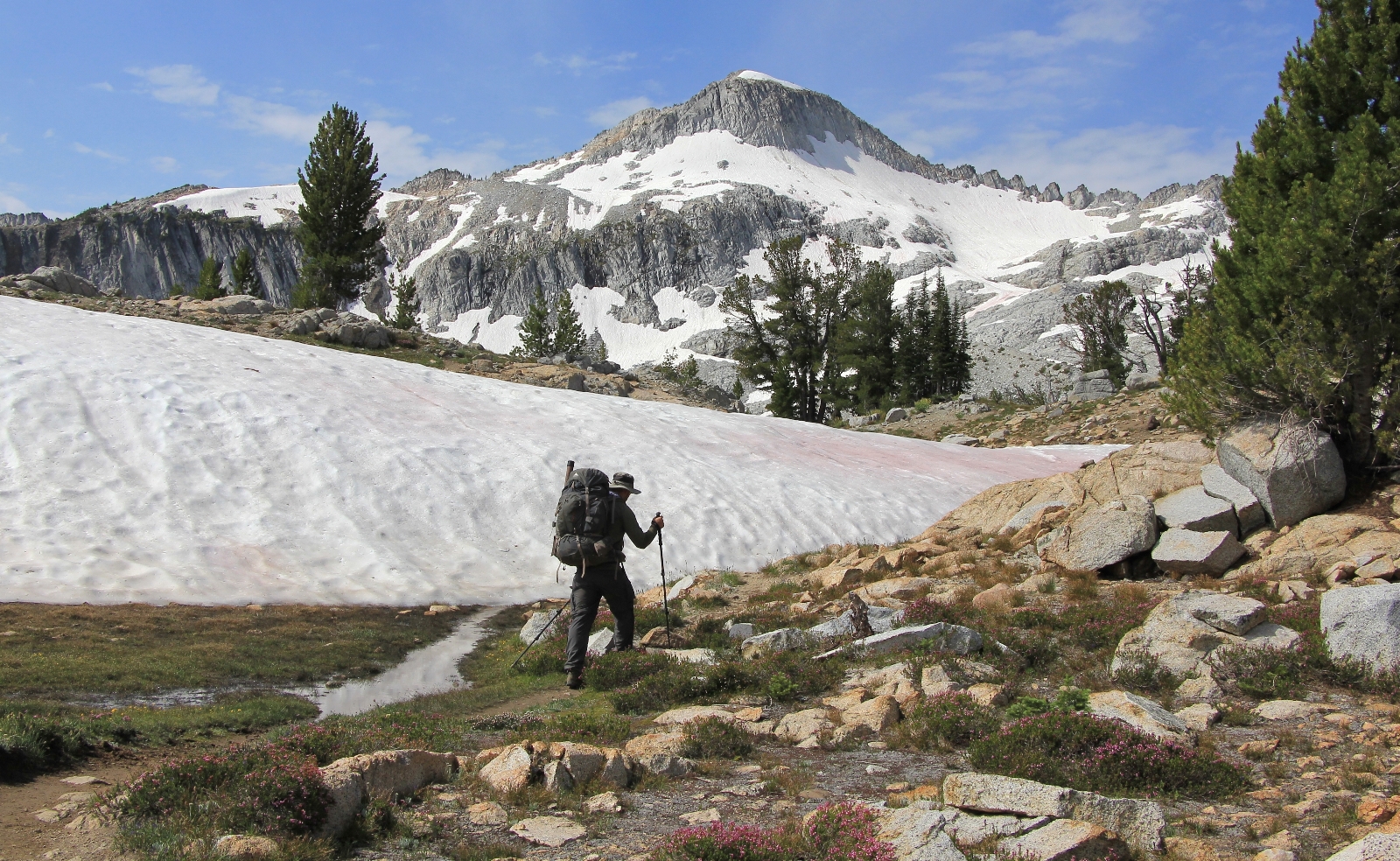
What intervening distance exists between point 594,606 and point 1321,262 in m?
12.4

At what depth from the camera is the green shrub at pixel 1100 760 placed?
6.00 metres

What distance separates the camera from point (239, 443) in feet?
62.2

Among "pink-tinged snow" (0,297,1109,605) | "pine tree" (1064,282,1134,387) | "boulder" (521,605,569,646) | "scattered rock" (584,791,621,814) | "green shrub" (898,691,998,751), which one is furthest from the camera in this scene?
"pine tree" (1064,282,1134,387)

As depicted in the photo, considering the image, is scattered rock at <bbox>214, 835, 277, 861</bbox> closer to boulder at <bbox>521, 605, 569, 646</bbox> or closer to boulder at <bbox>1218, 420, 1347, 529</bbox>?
boulder at <bbox>521, 605, 569, 646</bbox>

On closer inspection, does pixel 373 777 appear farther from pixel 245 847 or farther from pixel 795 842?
pixel 795 842

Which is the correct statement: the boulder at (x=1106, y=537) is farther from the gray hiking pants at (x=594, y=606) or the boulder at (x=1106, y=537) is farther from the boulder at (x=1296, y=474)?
the gray hiking pants at (x=594, y=606)

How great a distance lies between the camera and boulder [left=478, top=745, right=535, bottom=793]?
6.09 meters

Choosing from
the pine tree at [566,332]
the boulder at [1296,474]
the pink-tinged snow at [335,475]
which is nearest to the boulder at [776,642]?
the pink-tinged snow at [335,475]

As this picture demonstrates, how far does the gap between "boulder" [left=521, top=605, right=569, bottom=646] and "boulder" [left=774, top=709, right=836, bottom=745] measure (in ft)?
18.4

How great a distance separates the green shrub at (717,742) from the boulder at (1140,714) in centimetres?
293

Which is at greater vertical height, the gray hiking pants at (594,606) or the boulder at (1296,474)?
the boulder at (1296,474)

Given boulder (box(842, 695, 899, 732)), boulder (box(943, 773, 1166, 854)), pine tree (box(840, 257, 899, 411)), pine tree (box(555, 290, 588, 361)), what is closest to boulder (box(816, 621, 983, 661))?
boulder (box(842, 695, 899, 732))

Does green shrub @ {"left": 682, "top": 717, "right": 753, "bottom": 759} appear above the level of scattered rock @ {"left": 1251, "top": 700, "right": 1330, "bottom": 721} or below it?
above

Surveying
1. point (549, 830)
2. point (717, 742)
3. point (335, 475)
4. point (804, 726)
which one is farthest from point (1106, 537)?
point (335, 475)
